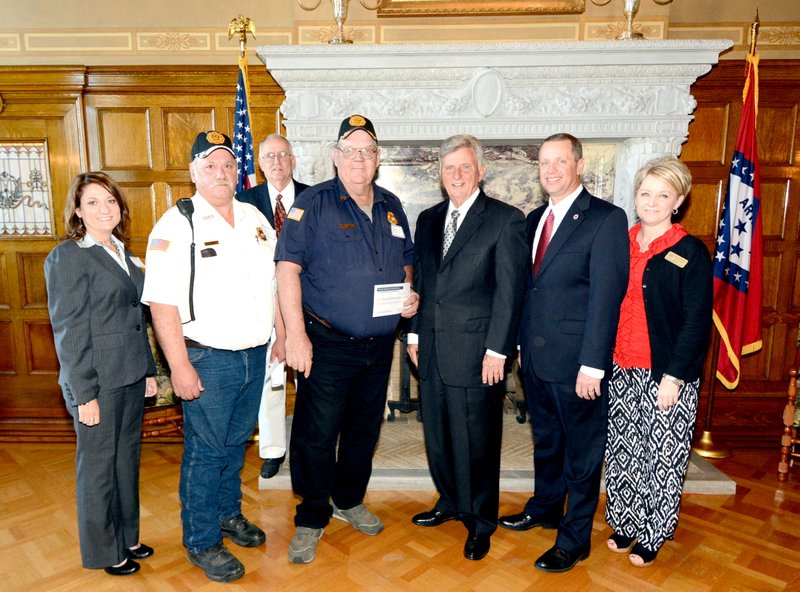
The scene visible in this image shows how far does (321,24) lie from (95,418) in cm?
273

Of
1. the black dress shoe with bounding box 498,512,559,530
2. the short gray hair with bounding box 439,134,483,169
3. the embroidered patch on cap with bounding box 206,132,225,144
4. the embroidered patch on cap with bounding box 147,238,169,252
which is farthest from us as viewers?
the black dress shoe with bounding box 498,512,559,530

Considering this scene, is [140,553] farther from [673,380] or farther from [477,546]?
[673,380]

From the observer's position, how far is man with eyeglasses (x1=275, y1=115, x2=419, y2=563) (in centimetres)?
210

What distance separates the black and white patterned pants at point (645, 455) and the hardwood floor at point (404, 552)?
0.19 m

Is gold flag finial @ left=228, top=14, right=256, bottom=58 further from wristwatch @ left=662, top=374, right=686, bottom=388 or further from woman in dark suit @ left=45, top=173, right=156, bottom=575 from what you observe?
wristwatch @ left=662, top=374, right=686, bottom=388

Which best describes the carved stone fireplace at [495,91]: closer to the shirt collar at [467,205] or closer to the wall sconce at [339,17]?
the wall sconce at [339,17]

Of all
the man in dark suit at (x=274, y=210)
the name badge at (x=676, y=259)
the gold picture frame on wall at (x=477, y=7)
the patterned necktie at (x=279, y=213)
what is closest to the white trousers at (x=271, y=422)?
the man in dark suit at (x=274, y=210)

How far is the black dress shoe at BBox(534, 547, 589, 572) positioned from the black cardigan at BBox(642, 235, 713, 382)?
0.80 m

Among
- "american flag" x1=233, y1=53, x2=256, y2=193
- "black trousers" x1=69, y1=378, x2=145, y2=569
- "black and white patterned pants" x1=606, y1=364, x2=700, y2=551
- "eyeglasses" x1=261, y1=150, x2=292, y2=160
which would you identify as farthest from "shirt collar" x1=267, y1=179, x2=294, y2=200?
"black and white patterned pants" x1=606, y1=364, x2=700, y2=551

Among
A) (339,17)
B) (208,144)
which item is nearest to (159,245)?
(208,144)

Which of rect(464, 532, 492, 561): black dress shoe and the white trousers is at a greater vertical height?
the white trousers

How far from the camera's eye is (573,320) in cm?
206

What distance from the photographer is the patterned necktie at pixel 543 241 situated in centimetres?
217

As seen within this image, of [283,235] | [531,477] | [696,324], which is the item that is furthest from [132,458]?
[696,324]
